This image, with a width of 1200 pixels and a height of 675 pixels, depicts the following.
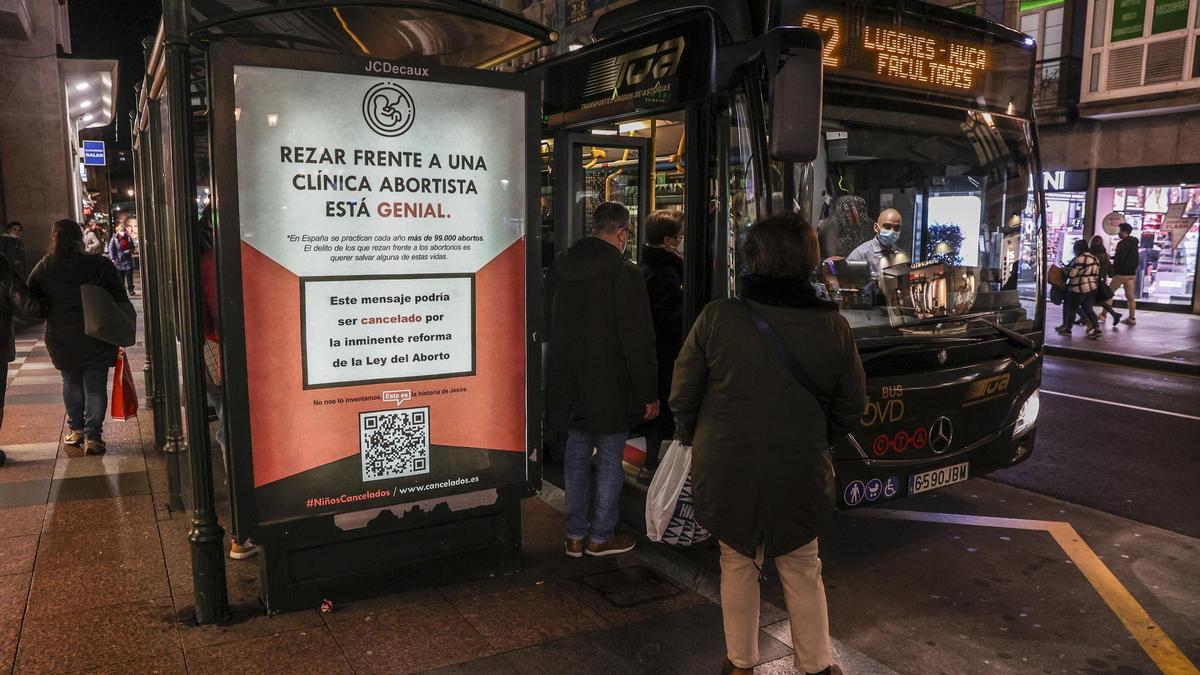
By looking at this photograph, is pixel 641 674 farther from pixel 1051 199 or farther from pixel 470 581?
pixel 1051 199

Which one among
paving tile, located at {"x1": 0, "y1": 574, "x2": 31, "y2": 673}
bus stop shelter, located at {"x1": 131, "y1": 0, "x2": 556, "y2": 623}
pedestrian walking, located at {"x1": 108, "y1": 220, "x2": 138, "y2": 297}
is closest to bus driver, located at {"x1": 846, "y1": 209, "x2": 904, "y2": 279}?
bus stop shelter, located at {"x1": 131, "y1": 0, "x2": 556, "y2": 623}

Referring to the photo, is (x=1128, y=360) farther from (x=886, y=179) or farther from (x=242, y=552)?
(x=242, y=552)

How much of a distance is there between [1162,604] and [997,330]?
158 cm

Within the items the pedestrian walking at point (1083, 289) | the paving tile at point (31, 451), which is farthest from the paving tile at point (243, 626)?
the pedestrian walking at point (1083, 289)

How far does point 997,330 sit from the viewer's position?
4699mm

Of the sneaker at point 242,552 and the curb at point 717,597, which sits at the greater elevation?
the sneaker at point 242,552

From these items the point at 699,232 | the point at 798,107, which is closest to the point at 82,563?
the point at 699,232

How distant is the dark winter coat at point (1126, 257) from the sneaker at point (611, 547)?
49.3 feet

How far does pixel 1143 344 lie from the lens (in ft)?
42.7

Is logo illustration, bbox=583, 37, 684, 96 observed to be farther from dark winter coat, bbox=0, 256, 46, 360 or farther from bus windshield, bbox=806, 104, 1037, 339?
dark winter coat, bbox=0, 256, 46, 360

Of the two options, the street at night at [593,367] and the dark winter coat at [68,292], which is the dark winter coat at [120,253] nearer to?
the dark winter coat at [68,292]

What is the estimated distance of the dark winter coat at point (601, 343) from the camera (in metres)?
4.26

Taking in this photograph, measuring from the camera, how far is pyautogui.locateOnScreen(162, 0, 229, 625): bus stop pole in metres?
3.38

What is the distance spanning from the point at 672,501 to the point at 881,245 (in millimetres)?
1800
